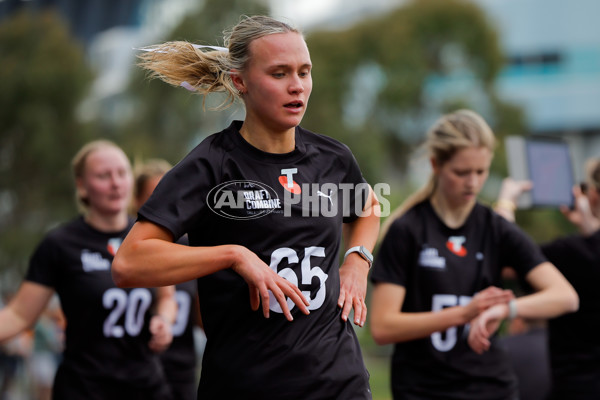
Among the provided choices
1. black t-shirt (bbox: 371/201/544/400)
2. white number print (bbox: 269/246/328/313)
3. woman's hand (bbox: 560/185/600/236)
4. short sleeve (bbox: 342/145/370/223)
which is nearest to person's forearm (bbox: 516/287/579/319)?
black t-shirt (bbox: 371/201/544/400)

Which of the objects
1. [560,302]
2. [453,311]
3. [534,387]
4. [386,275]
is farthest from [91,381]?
[534,387]

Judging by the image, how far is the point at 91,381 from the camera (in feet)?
16.5

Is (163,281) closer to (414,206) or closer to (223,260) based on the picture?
(223,260)

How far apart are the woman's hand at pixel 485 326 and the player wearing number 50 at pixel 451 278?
0.04 feet

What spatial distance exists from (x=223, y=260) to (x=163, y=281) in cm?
23

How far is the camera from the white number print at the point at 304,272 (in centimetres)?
322

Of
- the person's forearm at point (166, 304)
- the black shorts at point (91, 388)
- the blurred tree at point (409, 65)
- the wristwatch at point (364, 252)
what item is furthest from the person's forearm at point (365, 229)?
the blurred tree at point (409, 65)

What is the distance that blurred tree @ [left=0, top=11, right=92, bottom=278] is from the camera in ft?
72.8

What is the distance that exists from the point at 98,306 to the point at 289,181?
221 centimetres

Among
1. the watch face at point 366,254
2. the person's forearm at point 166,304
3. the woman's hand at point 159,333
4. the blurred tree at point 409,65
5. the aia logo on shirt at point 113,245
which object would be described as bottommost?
the woman's hand at point 159,333

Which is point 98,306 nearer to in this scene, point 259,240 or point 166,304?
point 166,304

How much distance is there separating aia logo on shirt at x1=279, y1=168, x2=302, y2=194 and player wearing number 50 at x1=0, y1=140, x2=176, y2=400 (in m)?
1.97

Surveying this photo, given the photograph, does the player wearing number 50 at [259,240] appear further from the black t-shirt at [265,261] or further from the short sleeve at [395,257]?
the short sleeve at [395,257]

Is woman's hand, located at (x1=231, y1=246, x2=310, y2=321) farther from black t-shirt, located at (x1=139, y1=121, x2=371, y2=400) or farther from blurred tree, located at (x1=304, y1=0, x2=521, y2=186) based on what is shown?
blurred tree, located at (x1=304, y1=0, x2=521, y2=186)
